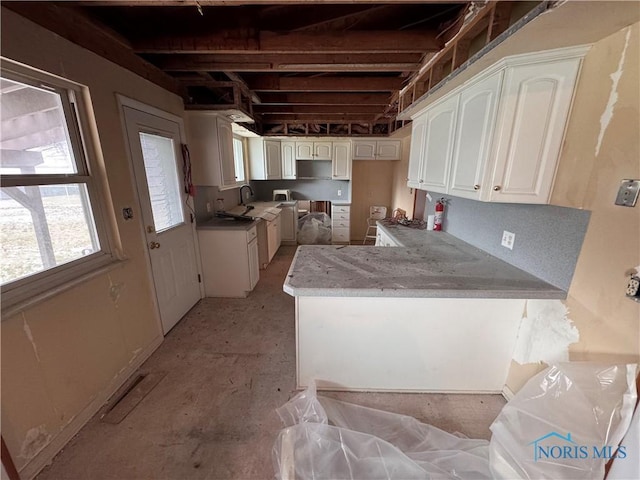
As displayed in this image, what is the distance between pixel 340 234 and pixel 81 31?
4303 millimetres

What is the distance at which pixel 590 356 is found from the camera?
121cm

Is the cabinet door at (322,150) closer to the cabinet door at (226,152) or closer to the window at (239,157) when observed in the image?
the window at (239,157)

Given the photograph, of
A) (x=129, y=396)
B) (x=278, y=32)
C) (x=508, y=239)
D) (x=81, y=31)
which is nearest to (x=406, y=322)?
(x=508, y=239)

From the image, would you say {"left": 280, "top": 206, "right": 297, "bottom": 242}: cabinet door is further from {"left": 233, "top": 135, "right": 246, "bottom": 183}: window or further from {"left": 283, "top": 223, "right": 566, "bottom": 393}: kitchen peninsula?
{"left": 283, "top": 223, "right": 566, "bottom": 393}: kitchen peninsula

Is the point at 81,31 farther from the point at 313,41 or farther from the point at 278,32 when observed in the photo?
the point at 313,41

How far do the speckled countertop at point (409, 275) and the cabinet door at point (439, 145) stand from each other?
1.93 feet

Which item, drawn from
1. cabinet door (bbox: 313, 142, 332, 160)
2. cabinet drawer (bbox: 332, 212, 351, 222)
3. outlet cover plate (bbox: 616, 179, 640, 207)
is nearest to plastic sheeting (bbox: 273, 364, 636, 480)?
outlet cover plate (bbox: 616, 179, 640, 207)

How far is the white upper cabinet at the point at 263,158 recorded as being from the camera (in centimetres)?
470

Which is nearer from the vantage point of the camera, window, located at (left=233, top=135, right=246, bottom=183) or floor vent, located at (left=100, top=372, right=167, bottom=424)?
floor vent, located at (left=100, top=372, right=167, bottom=424)

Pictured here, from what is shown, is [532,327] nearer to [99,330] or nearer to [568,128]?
[568,128]

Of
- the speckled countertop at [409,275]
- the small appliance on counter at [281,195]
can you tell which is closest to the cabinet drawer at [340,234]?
the small appliance on counter at [281,195]

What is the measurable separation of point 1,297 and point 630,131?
288 cm

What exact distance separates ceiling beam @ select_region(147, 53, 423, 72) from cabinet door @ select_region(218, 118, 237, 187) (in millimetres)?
716

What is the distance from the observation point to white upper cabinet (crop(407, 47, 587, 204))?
1.25m
